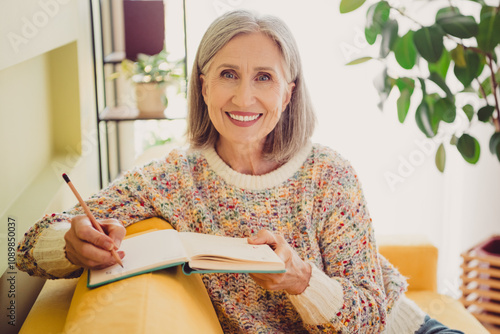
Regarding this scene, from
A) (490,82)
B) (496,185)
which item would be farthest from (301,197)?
(496,185)

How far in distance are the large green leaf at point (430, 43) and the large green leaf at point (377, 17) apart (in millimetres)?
142

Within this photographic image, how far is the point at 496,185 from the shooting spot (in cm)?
300

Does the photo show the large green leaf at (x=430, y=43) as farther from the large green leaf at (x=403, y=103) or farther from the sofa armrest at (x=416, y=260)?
the sofa armrest at (x=416, y=260)

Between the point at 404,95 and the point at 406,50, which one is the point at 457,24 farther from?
the point at 404,95

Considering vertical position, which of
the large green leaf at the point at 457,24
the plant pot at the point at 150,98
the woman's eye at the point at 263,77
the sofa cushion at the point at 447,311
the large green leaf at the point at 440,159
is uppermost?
the large green leaf at the point at 457,24

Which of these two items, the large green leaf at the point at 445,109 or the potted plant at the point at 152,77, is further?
the potted plant at the point at 152,77

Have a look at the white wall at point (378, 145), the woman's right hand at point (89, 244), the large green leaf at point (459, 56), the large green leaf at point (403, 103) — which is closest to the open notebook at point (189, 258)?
the woman's right hand at point (89, 244)

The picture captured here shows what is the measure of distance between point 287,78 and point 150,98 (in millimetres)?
1296

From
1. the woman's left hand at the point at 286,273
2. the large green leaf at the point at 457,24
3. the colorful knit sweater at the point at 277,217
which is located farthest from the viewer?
the large green leaf at the point at 457,24

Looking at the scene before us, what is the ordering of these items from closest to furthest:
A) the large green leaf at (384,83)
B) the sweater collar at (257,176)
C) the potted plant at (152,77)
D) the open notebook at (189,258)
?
the open notebook at (189,258) → the sweater collar at (257,176) → the large green leaf at (384,83) → the potted plant at (152,77)

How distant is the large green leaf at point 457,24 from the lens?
64.2 inches

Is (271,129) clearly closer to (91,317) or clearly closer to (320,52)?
(91,317)

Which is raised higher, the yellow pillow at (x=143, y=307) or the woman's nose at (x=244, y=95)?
the woman's nose at (x=244, y=95)

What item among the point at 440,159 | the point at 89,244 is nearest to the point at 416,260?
the point at 440,159
